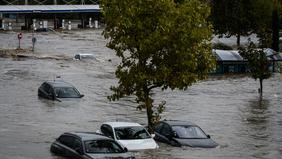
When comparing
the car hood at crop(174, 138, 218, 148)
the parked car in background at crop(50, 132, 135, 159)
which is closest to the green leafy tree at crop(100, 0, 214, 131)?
the car hood at crop(174, 138, 218, 148)

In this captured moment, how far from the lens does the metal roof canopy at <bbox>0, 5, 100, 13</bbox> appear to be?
113312mm

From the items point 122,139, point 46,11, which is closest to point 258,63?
point 122,139

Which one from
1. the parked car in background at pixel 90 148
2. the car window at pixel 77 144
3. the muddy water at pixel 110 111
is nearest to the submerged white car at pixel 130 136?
the muddy water at pixel 110 111

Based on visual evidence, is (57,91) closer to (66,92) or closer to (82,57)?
(66,92)

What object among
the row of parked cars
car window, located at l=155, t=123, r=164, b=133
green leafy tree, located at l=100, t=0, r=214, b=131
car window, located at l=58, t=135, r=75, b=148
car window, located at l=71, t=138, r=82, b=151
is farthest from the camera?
car window, located at l=155, t=123, r=164, b=133

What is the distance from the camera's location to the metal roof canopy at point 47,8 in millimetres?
113312

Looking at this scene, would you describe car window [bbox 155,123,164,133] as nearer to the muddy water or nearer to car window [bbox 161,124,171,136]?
car window [bbox 161,124,171,136]

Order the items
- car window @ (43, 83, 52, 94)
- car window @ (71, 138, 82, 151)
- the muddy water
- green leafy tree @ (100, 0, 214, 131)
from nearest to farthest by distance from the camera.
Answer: car window @ (71, 138, 82, 151)
green leafy tree @ (100, 0, 214, 131)
the muddy water
car window @ (43, 83, 52, 94)

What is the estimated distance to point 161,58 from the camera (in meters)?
27.7

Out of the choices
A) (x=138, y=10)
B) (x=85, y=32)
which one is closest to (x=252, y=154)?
(x=138, y=10)

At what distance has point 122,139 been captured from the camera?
25859mm

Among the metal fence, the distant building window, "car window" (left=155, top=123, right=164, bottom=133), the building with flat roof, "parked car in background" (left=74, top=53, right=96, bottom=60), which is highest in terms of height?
the metal fence

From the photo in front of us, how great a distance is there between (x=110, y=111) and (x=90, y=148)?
60.1 feet

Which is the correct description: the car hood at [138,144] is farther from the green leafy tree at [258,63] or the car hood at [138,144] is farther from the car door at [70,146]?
the green leafy tree at [258,63]
